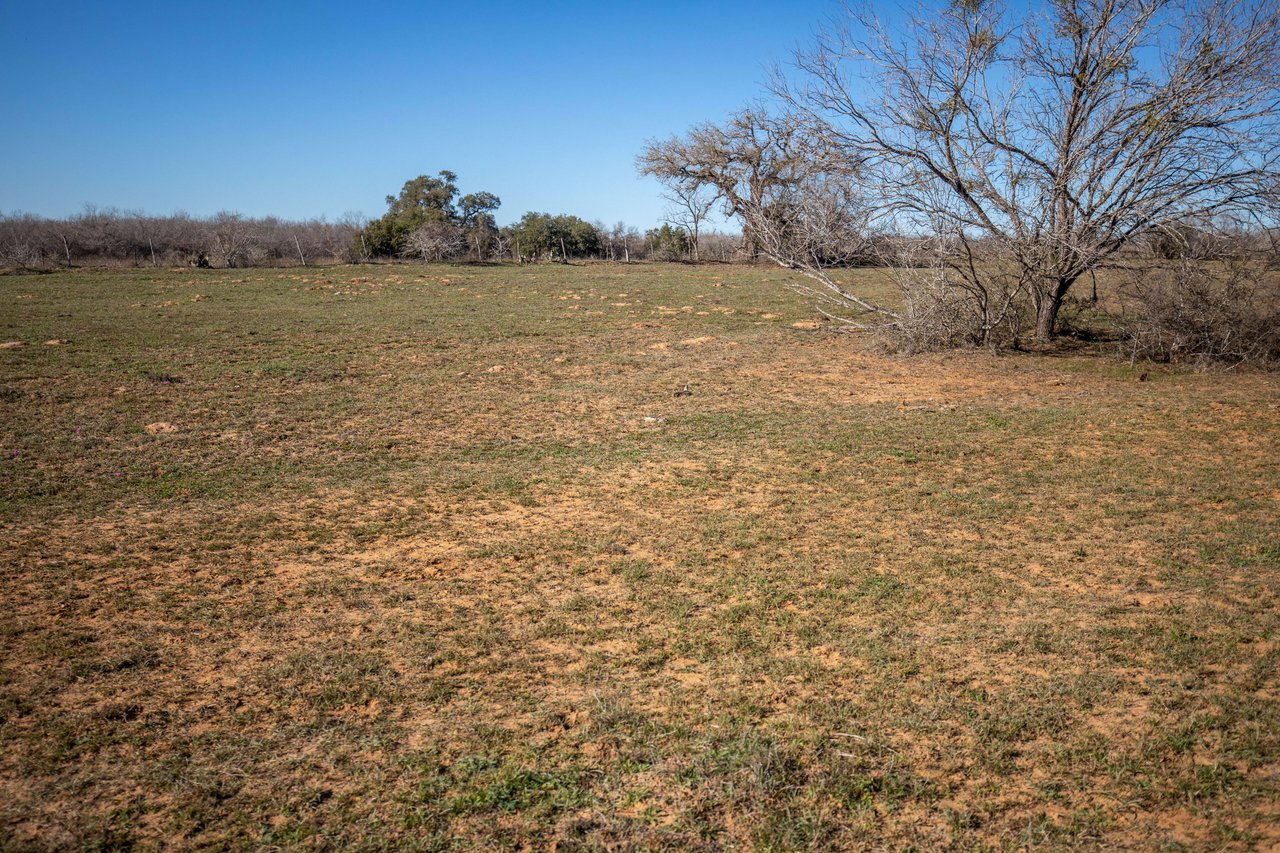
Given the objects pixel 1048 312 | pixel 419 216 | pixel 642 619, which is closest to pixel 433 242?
pixel 419 216

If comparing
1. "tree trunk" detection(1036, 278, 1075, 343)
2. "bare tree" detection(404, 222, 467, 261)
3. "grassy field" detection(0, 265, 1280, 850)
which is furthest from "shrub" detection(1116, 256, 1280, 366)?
"bare tree" detection(404, 222, 467, 261)

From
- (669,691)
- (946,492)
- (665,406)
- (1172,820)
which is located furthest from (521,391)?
(1172,820)

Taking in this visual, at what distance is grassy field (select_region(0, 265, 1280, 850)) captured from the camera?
10.0 feet

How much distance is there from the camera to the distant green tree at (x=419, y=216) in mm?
44094

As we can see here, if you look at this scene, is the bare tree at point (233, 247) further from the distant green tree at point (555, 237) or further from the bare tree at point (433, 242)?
the distant green tree at point (555, 237)

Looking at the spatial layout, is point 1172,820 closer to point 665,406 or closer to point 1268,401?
point 665,406

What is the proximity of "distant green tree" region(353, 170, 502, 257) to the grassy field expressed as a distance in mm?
35700

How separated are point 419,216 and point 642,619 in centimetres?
4662

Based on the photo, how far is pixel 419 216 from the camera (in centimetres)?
4672

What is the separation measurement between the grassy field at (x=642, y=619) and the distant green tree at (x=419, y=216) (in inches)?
1406

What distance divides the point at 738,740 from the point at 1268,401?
9838 millimetres

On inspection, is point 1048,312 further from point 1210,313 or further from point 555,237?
point 555,237

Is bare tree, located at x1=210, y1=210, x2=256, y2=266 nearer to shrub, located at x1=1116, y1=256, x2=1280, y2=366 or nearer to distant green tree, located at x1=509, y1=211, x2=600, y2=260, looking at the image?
distant green tree, located at x1=509, y1=211, x2=600, y2=260

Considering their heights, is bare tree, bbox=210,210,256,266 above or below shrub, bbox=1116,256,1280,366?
above
